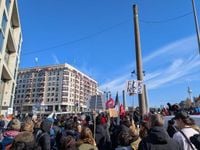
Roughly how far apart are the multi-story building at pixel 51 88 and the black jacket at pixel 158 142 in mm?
111422

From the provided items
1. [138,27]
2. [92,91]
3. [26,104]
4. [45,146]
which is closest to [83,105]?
[92,91]

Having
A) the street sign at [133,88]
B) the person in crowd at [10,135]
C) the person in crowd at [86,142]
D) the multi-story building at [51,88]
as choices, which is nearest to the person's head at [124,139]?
the person in crowd at [86,142]

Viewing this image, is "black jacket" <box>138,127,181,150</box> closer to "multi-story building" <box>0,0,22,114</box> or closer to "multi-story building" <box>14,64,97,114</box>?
"multi-story building" <box>0,0,22,114</box>

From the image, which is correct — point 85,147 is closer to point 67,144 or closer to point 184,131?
point 67,144

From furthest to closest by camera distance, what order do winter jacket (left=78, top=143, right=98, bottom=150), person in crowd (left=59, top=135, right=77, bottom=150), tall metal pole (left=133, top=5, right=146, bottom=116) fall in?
tall metal pole (left=133, top=5, right=146, bottom=116), winter jacket (left=78, top=143, right=98, bottom=150), person in crowd (left=59, top=135, right=77, bottom=150)

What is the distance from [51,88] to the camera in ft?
401

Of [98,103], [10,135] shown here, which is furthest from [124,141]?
[98,103]

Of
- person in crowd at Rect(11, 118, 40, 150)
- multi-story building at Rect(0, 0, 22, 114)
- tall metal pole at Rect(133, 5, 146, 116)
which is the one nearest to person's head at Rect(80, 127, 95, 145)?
person in crowd at Rect(11, 118, 40, 150)

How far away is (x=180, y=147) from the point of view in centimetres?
391

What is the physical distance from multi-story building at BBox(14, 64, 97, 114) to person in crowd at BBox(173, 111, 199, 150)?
11126 cm

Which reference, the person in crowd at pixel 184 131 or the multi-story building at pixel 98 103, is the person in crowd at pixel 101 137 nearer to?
the person in crowd at pixel 184 131

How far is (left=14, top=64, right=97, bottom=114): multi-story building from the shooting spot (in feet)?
383

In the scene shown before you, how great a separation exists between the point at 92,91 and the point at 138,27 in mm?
138829

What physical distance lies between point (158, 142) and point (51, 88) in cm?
12102
